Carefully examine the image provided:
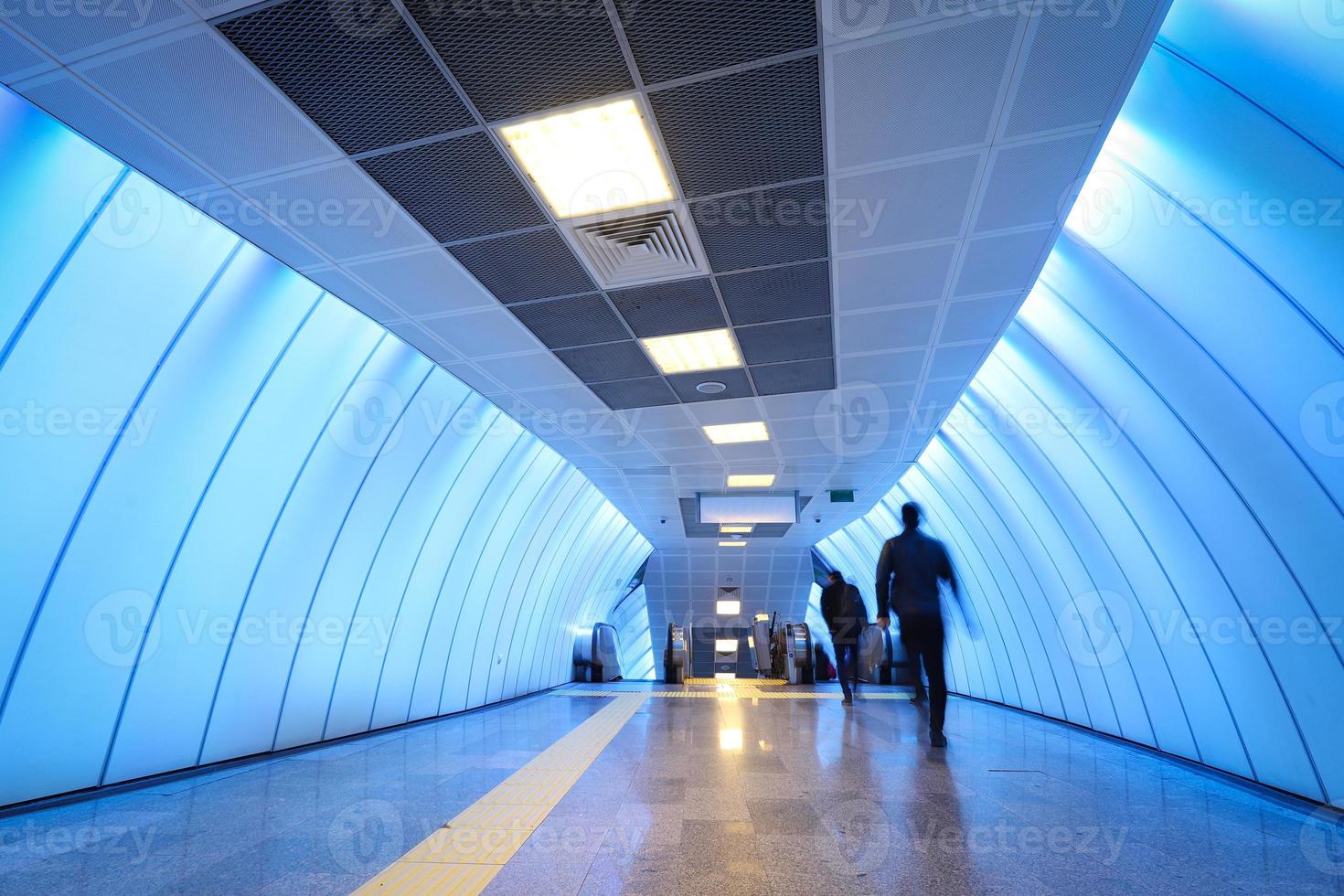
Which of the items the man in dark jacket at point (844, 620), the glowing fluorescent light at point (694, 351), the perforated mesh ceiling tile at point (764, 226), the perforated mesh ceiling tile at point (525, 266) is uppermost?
the glowing fluorescent light at point (694, 351)

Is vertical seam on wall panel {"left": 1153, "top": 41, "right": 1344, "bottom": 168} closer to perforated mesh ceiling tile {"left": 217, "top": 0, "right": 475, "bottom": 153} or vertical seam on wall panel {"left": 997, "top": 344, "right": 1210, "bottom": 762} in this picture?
vertical seam on wall panel {"left": 997, "top": 344, "right": 1210, "bottom": 762}

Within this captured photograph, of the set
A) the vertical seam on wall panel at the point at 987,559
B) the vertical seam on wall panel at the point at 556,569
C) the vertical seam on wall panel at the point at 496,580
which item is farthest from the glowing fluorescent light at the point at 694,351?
the vertical seam on wall panel at the point at 556,569

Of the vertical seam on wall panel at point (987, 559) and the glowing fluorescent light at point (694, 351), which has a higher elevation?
the glowing fluorescent light at point (694, 351)

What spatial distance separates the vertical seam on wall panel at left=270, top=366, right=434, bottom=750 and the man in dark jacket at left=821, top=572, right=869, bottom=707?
850 cm

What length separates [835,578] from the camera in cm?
1291

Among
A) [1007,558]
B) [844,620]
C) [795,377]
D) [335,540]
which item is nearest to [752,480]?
[844,620]

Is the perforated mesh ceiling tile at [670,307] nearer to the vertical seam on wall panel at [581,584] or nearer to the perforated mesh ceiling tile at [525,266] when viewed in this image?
the perforated mesh ceiling tile at [525,266]

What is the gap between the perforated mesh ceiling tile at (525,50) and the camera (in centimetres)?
327

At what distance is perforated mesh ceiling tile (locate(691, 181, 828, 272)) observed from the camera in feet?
15.5

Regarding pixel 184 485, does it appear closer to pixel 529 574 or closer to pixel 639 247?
pixel 639 247

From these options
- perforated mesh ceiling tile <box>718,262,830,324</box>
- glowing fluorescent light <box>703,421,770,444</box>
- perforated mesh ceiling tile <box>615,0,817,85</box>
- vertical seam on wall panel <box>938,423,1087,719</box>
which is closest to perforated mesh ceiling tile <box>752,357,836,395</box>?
perforated mesh ceiling tile <box>718,262,830,324</box>

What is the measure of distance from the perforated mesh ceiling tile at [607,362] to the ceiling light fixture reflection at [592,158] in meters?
2.48

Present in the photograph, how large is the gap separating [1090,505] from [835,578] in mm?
5883

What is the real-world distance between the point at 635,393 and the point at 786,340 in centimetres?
245
